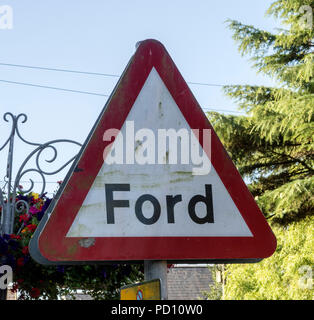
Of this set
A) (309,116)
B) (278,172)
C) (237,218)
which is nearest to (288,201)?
(309,116)

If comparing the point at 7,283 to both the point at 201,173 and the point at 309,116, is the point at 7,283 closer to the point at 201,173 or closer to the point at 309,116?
the point at 201,173

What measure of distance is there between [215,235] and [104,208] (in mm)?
352

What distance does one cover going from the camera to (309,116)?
10.6m

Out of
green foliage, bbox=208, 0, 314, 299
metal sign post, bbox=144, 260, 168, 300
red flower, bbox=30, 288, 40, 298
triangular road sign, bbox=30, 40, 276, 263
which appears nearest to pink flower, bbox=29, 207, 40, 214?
red flower, bbox=30, 288, 40, 298

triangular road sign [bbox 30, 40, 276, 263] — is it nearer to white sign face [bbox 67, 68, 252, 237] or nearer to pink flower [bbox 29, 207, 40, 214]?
white sign face [bbox 67, 68, 252, 237]

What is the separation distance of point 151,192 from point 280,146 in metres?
11.8

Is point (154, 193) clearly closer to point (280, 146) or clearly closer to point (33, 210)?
point (33, 210)

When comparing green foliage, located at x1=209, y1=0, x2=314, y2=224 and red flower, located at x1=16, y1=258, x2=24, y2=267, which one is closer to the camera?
red flower, located at x1=16, y1=258, x2=24, y2=267
